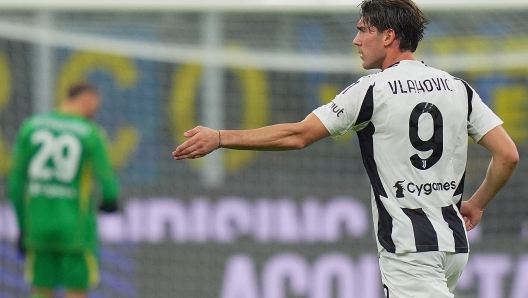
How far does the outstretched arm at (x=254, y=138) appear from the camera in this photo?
3506mm

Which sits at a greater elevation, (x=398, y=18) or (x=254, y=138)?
(x=398, y=18)

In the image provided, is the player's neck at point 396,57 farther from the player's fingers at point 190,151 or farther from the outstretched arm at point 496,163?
the player's fingers at point 190,151

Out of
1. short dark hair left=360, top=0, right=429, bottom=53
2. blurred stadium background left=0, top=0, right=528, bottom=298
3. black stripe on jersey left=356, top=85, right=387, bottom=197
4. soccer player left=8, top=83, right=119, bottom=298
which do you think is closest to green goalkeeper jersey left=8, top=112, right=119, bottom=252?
soccer player left=8, top=83, right=119, bottom=298

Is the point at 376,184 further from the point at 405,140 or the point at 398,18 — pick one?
the point at 398,18

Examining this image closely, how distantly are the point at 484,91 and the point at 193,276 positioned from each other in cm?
305

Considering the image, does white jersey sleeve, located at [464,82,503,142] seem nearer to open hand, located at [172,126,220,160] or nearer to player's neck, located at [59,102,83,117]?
open hand, located at [172,126,220,160]

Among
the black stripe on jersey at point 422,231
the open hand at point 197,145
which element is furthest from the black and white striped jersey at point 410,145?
the open hand at point 197,145

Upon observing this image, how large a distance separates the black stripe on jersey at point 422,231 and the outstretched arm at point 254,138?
0.46 meters

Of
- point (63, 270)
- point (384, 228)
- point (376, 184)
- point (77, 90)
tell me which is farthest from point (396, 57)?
point (63, 270)

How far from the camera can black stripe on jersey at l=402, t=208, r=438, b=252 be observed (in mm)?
3697

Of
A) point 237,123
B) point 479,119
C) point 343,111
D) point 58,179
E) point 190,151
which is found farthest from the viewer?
point 237,123

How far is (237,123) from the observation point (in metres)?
8.87

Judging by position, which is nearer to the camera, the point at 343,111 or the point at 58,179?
the point at 343,111

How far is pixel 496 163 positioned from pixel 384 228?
0.53 meters
